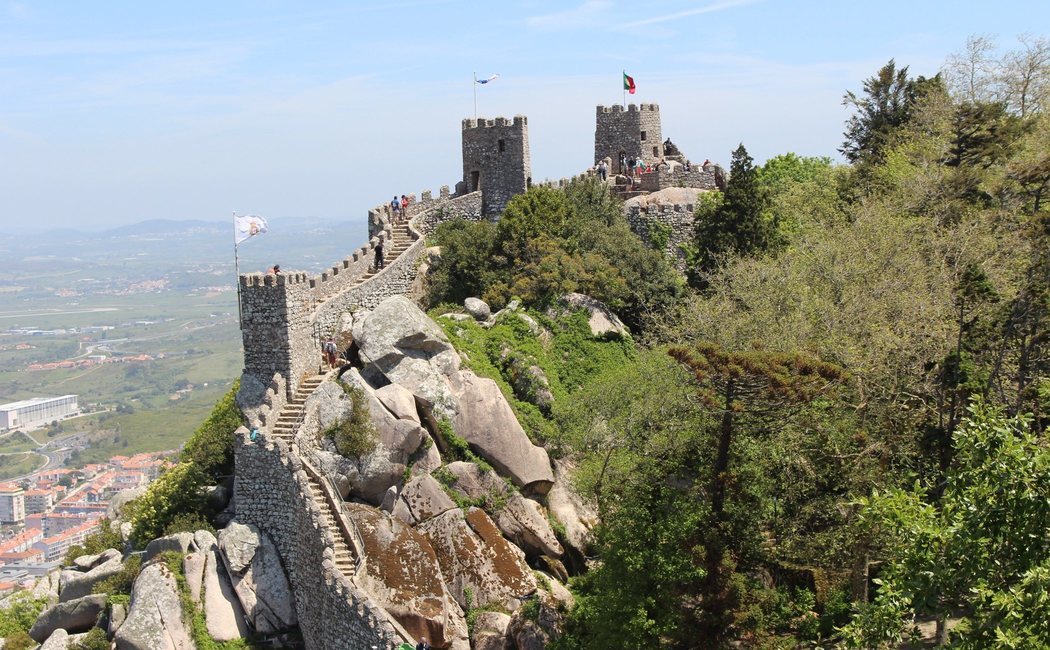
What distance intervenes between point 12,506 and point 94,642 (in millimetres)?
102333

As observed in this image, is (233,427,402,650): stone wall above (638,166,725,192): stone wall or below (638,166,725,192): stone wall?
below

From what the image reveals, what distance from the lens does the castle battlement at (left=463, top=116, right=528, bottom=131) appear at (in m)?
39.8

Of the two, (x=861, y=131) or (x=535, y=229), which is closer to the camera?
(x=535, y=229)

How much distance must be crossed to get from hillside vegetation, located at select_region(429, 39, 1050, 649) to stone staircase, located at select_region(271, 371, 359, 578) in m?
4.41

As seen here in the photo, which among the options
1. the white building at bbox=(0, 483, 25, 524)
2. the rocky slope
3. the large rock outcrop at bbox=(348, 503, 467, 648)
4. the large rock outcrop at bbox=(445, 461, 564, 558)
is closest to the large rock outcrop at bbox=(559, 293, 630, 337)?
the rocky slope

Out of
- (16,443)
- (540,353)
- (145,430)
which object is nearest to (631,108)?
(540,353)

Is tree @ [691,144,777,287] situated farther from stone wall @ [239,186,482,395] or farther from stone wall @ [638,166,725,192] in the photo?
stone wall @ [239,186,482,395]

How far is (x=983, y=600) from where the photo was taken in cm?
1294

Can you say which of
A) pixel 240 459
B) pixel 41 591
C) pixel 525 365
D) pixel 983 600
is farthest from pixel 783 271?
pixel 41 591

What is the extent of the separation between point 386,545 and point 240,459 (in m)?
4.73

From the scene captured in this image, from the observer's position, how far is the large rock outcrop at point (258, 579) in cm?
2544

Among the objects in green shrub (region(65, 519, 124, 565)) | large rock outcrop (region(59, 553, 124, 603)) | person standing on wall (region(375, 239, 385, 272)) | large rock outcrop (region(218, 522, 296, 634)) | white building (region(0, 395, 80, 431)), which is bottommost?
white building (region(0, 395, 80, 431))

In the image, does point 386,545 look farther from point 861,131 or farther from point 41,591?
point 861,131

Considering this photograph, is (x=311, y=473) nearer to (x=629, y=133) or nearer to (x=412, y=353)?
(x=412, y=353)
